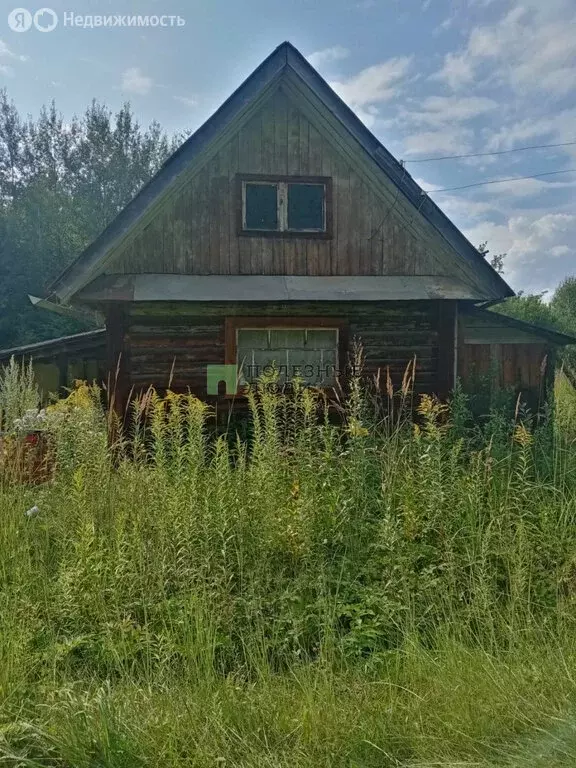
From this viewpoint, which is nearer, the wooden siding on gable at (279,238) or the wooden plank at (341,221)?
the wooden siding on gable at (279,238)

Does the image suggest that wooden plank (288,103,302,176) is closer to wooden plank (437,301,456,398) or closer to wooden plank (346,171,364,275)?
wooden plank (346,171,364,275)

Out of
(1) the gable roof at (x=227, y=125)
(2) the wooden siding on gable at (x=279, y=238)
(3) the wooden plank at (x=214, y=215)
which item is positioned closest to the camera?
(1) the gable roof at (x=227, y=125)

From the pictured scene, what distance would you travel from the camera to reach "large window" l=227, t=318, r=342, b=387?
8.26 metres

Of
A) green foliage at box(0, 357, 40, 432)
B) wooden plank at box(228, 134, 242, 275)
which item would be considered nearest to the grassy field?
green foliage at box(0, 357, 40, 432)

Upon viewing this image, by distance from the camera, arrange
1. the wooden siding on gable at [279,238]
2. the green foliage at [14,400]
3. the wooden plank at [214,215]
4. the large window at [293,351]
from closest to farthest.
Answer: the green foliage at [14,400] < the wooden siding on gable at [279,238] < the wooden plank at [214,215] < the large window at [293,351]

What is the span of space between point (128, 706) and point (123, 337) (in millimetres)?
6246

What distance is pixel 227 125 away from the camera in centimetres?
789

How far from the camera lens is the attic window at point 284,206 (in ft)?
27.3

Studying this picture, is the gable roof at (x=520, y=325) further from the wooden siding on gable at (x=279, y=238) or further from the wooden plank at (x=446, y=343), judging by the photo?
the wooden siding on gable at (x=279, y=238)

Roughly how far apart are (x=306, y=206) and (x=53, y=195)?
28762 millimetres

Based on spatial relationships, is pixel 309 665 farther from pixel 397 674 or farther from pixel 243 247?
pixel 243 247

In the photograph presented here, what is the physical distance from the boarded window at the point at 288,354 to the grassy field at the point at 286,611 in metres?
4.27

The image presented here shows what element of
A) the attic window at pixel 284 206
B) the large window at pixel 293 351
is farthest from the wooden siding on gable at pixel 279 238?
the large window at pixel 293 351

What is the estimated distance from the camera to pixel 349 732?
2.12m
